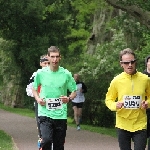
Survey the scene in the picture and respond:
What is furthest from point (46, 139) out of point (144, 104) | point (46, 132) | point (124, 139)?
point (144, 104)

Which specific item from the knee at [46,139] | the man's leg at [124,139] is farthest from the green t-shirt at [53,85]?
the man's leg at [124,139]

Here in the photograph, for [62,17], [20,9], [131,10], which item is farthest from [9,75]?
[131,10]

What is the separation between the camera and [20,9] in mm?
24344

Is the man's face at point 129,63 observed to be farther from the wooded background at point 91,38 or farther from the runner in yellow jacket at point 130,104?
the wooded background at point 91,38

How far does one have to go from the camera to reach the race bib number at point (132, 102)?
9.57 m

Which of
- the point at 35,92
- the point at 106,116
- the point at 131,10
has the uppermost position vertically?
the point at 131,10

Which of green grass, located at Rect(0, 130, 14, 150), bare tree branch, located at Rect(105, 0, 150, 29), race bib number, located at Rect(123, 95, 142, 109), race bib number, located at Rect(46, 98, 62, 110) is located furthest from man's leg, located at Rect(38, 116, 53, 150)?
bare tree branch, located at Rect(105, 0, 150, 29)

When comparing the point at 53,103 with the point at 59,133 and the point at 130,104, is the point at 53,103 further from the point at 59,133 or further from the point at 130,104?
the point at 130,104

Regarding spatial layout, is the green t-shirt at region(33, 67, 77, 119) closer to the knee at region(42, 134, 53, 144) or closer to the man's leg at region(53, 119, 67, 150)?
the man's leg at region(53, 119, 67, 150)

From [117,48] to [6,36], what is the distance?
5.73 meters

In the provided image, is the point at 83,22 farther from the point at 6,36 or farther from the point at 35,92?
the point at 35,92

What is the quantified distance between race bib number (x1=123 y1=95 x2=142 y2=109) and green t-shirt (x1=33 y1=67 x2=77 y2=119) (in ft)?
4.23

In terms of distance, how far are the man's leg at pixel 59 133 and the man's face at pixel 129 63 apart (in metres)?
1.50

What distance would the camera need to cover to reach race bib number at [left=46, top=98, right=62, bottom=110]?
10.5 m
